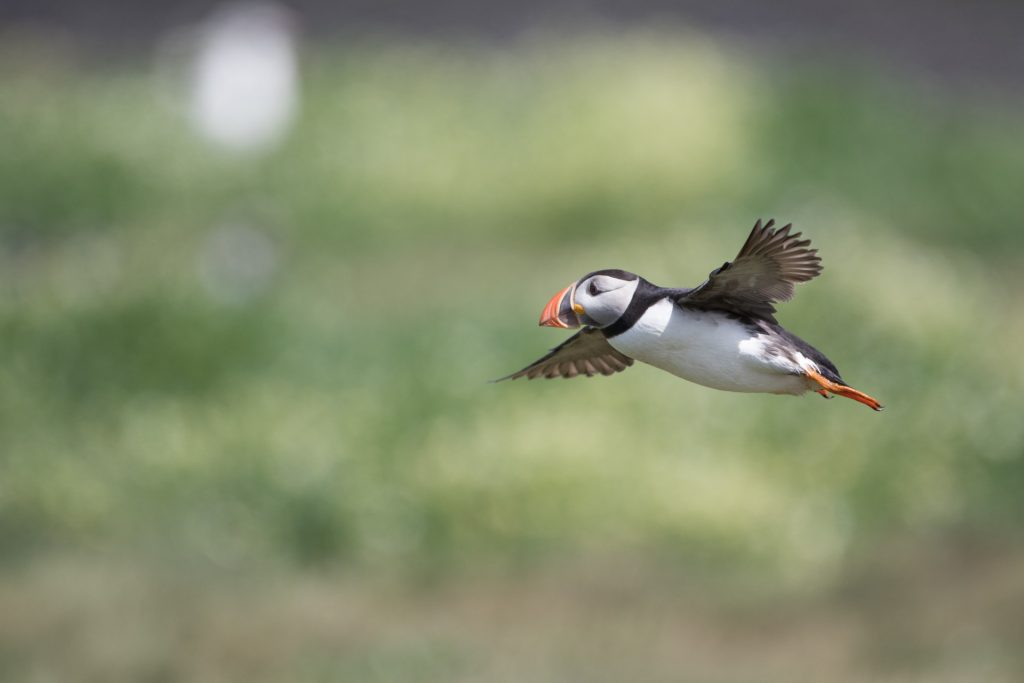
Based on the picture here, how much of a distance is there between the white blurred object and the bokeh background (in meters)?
0.04

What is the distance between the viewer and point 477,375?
11.5 metres

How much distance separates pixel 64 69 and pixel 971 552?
1177cm

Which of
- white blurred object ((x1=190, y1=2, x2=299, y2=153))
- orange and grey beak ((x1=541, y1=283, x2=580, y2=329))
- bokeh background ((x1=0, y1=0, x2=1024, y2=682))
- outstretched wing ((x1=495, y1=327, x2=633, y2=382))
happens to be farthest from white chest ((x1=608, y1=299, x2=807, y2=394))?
white blurred object ((x1=190, y1=2, x2=299, y2=153))

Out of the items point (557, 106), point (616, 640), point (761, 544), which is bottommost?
point (616, 640)

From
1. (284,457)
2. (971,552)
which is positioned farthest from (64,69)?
(971,552)

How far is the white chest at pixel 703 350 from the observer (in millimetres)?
2637

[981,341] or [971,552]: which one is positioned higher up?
[981,341]

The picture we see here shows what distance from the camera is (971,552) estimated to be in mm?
10281

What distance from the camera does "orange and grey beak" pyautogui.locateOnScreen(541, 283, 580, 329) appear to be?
2516mm

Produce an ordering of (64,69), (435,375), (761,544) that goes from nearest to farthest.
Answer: (761,544), (435,375), (64,69)

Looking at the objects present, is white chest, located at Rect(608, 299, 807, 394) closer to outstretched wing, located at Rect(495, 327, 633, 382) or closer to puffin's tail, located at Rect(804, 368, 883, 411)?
puffin's tail, located at Rect(804, 368, 883, 411)

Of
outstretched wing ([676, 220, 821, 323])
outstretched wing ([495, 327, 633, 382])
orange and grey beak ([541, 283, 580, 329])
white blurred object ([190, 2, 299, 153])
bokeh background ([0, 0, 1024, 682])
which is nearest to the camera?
orange and grey beak ([541, 283, 580, 329])

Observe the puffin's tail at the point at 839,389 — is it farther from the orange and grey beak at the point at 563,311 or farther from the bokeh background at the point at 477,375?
the bokeh background at the point at 477,375

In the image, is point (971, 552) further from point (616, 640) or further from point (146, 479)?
point (146, 479)
